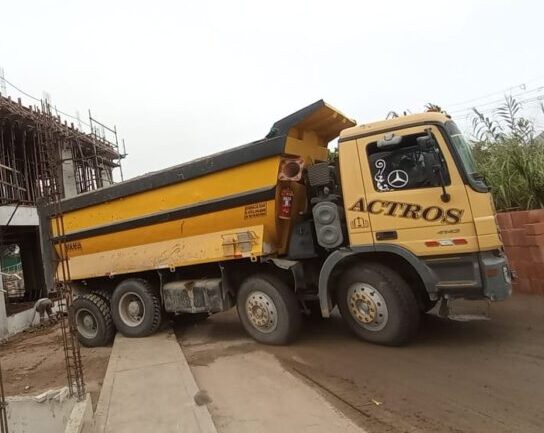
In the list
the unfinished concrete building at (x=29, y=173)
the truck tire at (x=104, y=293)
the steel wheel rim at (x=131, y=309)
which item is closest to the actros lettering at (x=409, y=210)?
the steel wheel rim at (x=131, y=309)

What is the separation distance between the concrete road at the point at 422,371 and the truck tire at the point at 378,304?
0.70ft

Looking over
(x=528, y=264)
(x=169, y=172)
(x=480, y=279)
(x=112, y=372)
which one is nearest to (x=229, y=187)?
(x=169, y=172)

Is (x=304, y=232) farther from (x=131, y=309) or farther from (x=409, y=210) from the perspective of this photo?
(x=131, y=309)

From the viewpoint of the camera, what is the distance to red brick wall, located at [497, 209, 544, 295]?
7254mm

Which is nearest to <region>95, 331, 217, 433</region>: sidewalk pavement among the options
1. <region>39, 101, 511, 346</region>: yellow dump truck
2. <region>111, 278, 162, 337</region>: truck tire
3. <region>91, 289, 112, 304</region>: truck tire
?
<region>111, 278, 162, 337</region>: truck tire

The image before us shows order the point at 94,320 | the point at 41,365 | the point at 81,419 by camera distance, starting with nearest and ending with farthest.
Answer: the point at 81,419, the point at 41,365, the point at 94,320

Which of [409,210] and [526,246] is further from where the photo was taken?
[526,246]

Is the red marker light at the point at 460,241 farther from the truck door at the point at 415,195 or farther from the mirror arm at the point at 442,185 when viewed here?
the mirror arm at the point at 442,185

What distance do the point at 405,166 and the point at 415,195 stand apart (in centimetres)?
39

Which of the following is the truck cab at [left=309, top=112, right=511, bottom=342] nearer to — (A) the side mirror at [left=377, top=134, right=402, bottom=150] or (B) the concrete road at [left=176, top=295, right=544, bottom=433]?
(A) the side mirror at [left=377, top=134, right=402, bottom=150]

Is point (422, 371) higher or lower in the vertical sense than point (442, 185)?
lower

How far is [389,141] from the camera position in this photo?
561cm

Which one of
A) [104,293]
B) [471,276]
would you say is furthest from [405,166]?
[104,293]

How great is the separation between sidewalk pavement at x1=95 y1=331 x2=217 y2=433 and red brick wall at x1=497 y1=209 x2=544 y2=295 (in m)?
5.48
